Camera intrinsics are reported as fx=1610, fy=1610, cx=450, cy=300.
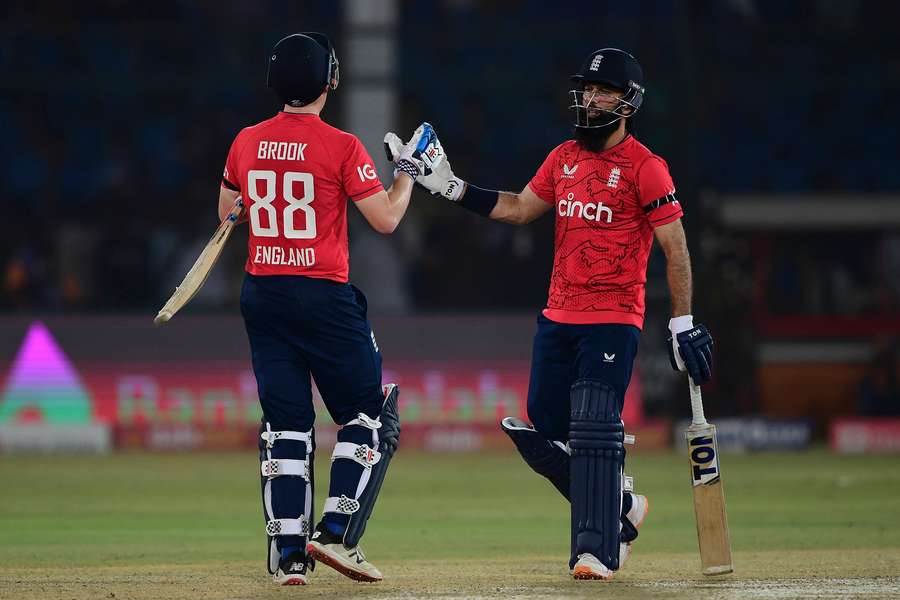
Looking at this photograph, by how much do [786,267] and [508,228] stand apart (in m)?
4.73

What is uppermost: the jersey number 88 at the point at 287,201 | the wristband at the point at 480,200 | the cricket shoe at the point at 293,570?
the wristband at the point at 480,200

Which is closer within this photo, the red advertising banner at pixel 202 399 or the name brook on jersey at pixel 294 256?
the name brook on jersey at pixel 294 256

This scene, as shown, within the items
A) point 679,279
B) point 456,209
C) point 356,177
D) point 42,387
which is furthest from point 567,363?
point 456,209

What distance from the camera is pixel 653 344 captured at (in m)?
16.3

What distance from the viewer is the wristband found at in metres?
7.18

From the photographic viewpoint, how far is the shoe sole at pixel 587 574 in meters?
6.41

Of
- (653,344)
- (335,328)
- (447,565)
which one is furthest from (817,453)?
(335,328)

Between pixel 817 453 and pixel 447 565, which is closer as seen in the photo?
pixel 447 565

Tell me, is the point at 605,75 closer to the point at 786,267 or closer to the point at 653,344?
the point at 653,344

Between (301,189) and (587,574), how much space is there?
1.91 m

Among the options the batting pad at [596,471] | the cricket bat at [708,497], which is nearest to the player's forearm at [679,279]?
the cricket bat at [708,497]

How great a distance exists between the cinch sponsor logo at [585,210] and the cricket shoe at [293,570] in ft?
A: 5.93

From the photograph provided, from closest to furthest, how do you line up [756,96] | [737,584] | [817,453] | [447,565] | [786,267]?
[737,584] < [447,565] < [817,453] < [786,267] < [756,96]

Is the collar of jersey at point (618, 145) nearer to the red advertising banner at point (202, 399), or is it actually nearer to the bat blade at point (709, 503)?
the bat blade at point (709, 503)
